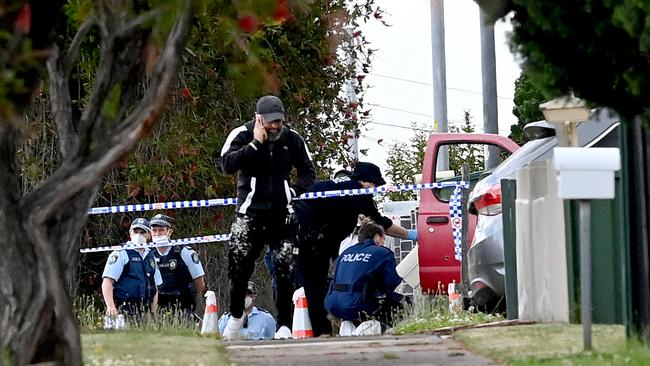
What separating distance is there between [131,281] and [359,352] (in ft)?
19.5

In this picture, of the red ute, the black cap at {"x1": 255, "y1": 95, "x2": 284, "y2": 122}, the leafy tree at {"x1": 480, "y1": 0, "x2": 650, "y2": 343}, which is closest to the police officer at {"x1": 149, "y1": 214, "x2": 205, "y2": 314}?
the red ute

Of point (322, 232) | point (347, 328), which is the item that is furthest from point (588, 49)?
point (322, 232)

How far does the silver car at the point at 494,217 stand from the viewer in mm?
11672

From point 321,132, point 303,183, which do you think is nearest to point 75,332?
point 303,183

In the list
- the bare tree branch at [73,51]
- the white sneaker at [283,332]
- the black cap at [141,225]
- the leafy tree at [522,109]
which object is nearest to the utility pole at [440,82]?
the leafy tree at [522,109]

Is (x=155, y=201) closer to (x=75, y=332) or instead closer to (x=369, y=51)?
(x=369, y=51)

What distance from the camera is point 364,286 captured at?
1320 cm

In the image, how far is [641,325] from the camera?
8383mm

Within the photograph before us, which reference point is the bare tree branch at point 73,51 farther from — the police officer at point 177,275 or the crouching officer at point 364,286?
the police officer at point 177,275

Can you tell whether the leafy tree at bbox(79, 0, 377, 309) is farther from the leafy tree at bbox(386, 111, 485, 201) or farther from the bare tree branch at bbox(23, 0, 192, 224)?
the leafy tree at bbox(386, 111, 485, 201)

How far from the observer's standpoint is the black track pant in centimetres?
1180

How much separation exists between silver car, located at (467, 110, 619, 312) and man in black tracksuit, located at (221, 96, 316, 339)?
55.3 inches

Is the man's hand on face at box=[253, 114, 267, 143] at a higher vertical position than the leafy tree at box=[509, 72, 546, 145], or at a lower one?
lower

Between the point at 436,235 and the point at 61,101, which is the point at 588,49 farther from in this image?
the point at 436,235
